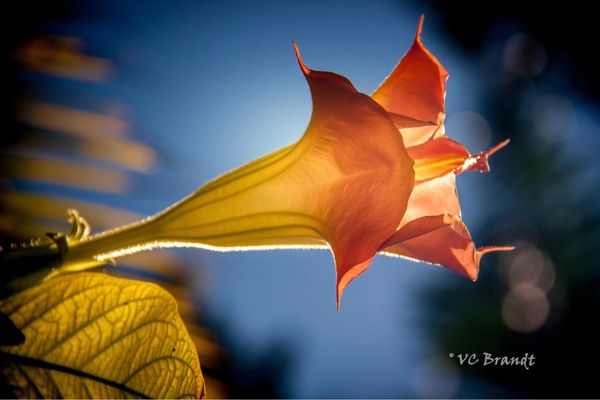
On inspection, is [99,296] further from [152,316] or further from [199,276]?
[199,276]

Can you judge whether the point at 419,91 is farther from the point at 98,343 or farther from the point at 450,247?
the point at 98,343

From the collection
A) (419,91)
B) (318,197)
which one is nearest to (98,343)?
(318,197)

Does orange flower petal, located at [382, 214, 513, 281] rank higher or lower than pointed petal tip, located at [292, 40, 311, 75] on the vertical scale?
lower

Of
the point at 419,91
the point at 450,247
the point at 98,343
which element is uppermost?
the point at 419,91

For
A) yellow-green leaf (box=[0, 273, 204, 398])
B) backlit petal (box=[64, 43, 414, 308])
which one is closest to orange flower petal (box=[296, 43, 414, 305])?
backlit petal (box=[64, 43, 414, 308])

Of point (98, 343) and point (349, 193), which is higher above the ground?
point (349, 193)

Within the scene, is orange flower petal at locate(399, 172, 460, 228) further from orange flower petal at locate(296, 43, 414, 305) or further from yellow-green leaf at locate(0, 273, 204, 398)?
yellow-green leaf at locate(0, 273, 204, 398)

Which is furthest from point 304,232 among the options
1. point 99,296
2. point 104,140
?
point 104,140

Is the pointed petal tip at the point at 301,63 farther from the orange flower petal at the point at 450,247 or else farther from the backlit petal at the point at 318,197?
the orange flower petal at the point at 450,247
